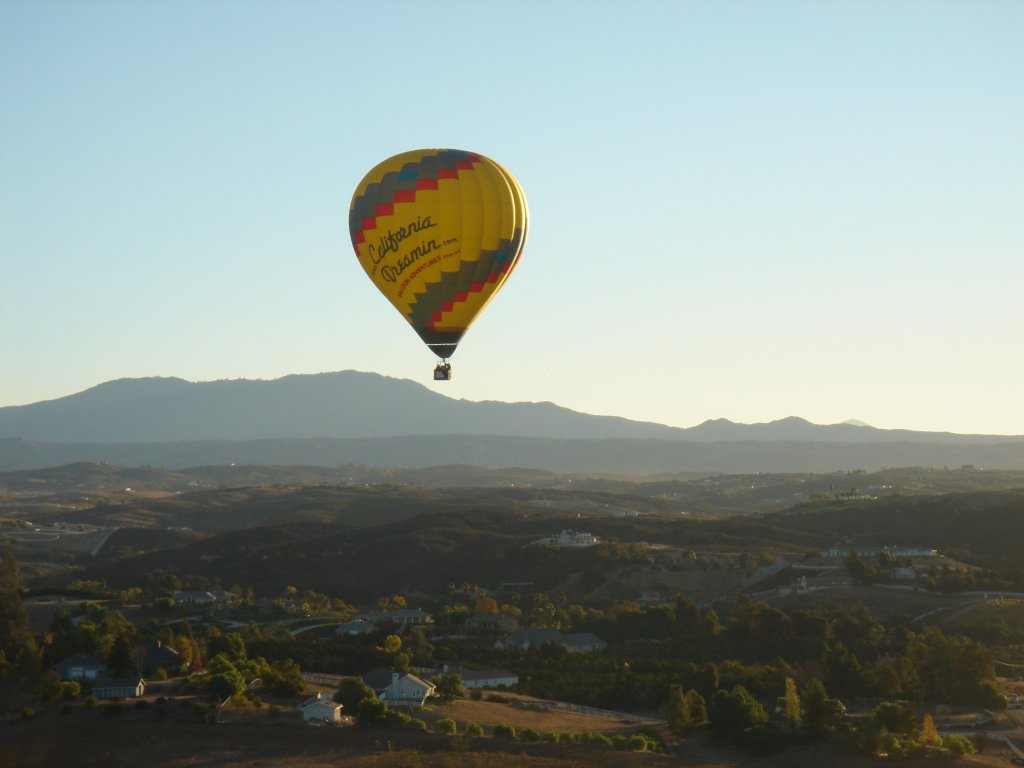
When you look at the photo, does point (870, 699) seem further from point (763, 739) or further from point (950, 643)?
point (763, 739)

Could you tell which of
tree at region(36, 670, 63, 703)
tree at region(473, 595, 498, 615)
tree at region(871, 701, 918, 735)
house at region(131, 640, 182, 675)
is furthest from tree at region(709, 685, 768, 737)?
tree at region(473, 595, 498, 615)

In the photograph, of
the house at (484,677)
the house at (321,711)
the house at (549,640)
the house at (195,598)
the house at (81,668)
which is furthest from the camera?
the house at (195,598)

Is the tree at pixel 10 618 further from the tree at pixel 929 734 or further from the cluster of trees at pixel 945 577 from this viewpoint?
the cluster of trees at pixel 945 577

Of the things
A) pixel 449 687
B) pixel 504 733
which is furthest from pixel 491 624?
pixel 504 733

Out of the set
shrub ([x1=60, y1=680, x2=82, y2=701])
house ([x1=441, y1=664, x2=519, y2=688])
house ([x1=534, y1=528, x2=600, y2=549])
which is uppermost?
house ([x1=534, y1=528, x2=600, y2=549])

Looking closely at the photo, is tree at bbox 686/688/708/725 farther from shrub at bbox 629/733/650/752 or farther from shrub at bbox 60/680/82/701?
shrub at bbox 60/680/82/701

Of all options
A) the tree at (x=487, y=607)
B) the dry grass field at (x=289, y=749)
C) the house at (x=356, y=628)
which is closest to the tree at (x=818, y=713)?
the dry grass field at (x=289, y=749)

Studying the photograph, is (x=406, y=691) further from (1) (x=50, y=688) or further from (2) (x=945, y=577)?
(2) (x=945, y=577)
